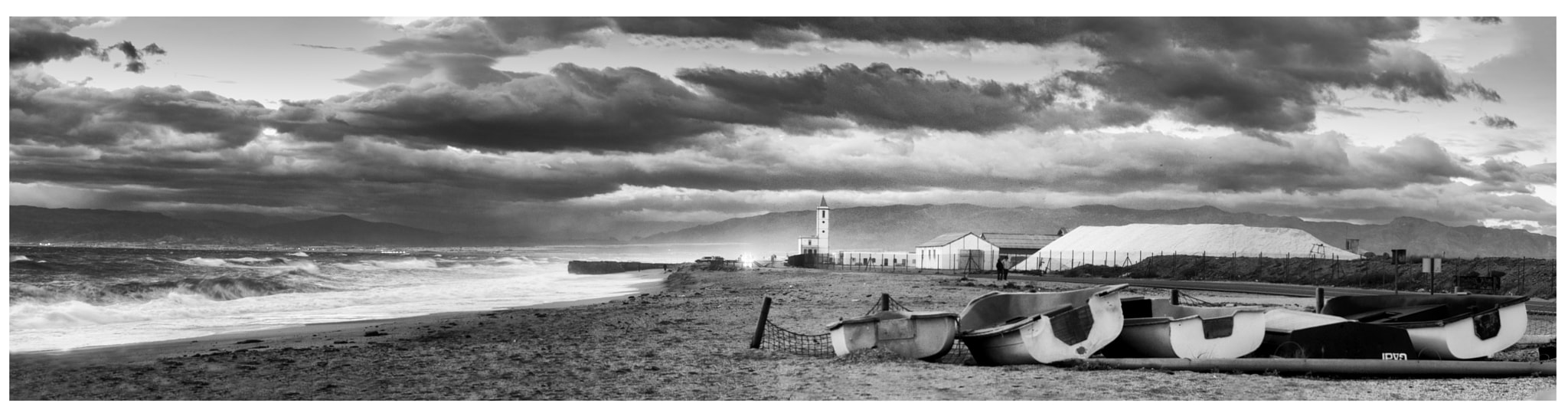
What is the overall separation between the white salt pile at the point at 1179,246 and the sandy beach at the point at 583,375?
39.9 metres

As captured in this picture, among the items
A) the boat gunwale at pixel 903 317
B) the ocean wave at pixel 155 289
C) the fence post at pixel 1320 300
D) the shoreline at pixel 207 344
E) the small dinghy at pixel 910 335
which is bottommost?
the shoreline at pixel 207 344

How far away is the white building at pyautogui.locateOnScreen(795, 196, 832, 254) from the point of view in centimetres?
9562

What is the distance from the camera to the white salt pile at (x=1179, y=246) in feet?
184

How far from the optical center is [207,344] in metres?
15.9

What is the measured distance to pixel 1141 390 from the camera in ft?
34.6

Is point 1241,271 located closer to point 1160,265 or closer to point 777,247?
point 1160,265

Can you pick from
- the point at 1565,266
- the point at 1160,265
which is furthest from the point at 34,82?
the point at 1160,265

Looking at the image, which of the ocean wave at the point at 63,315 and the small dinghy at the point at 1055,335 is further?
the ocean wave at the point at 63,315

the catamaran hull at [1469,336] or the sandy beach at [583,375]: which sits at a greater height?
the catamaran hull at [1469,336]

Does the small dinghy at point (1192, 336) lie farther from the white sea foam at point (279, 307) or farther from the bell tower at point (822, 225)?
the bell tower at point (822, 225)

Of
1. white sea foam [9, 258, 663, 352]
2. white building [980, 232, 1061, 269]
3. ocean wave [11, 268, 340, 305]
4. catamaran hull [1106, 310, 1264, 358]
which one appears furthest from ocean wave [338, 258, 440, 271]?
catamaran hull [1106, 310, 1264, 358]

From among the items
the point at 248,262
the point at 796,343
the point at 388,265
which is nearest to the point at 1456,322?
the point at 796,343

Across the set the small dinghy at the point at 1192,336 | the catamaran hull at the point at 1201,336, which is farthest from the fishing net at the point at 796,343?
the catamaran hull at the point at 1201,336

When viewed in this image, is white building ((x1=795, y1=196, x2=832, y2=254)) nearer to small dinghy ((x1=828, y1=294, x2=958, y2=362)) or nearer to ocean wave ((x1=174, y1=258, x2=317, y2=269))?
ocean wave ((x1=174, y1=258, x2=317, y2=269))
